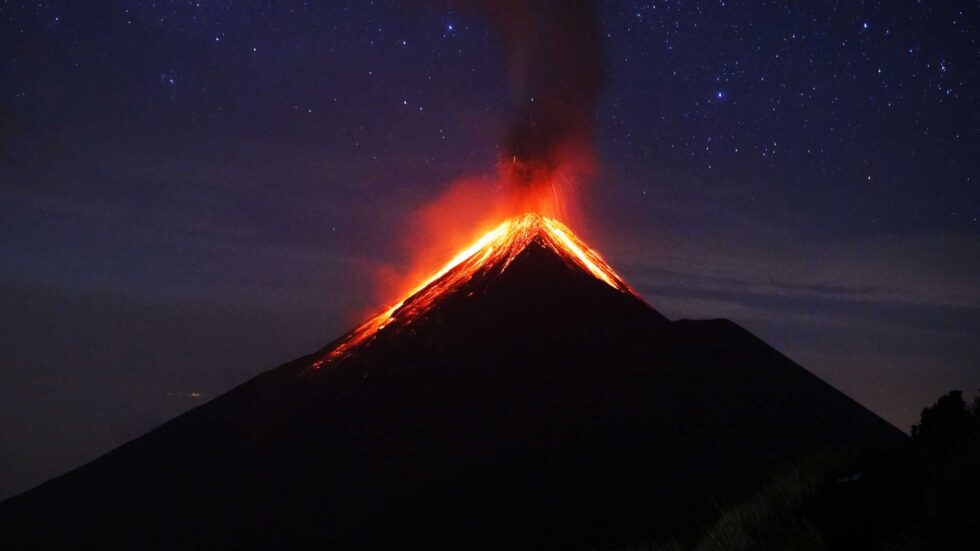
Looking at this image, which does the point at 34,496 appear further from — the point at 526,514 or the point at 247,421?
the point at 526,514

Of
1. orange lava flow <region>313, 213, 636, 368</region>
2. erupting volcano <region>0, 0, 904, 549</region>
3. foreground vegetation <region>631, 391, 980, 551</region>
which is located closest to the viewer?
foreground vegetation <region>631, 391, 980, 551</region>

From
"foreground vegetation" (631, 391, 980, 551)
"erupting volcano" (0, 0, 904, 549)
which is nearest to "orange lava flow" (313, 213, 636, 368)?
"erupting volcano" (0, 0, 904, 549)

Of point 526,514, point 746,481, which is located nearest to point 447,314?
point 526,514

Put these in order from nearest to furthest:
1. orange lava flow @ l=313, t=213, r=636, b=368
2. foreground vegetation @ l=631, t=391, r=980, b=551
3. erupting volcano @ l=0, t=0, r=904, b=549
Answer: foreground vegetation @ l=631, t=391, r=980, b=551, erupting volcano @ l=0, t=0, r=904, b=549, orange lava flow @ l=313, t=213, r=636, b=368

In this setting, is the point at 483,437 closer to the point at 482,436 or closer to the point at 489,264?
the point at 482,436

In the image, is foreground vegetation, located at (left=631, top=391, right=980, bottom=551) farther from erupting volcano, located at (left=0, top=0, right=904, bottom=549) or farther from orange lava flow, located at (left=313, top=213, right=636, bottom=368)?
orange lava flow, located at (left=313, top=213, right=636, bottom=368)

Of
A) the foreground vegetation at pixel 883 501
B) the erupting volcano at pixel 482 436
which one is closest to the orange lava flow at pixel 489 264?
the erupting volcano at pixel 482 436

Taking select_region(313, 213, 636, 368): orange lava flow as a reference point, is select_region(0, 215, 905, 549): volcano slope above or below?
below
